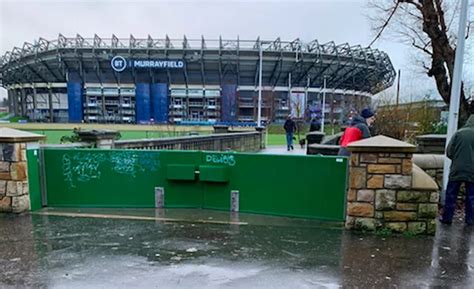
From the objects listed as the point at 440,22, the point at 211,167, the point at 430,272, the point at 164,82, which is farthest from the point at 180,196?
the point at 164,82

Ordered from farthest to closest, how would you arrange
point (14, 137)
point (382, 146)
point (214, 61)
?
point (214, 61) → point (14, 137) → point (382, 146)

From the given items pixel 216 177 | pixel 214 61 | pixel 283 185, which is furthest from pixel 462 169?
pixel 214 61

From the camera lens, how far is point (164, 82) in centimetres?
7075

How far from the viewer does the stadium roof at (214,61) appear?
66812 mm

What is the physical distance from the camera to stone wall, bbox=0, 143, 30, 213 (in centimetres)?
618

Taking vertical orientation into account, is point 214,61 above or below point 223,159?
above

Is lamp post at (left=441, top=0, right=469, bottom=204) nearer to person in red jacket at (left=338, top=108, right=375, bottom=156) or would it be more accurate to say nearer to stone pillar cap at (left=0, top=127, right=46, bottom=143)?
person in red jacket at (left=338, top=108, right=375, bottom=156)

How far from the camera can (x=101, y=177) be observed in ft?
22.0

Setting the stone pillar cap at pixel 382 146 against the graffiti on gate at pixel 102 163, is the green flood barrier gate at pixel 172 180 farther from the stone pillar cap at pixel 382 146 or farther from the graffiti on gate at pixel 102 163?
the stone pillar cap at pixel 382 146

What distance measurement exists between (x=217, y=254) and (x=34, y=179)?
407 cm

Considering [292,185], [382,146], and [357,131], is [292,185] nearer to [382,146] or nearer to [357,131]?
[357,131]

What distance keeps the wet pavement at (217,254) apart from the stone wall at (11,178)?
10.8 inches

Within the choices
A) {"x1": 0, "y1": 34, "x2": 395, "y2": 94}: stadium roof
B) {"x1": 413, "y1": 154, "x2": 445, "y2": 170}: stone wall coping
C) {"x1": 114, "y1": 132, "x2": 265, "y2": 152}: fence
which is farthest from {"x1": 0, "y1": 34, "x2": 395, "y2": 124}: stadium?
{"x1": 413, "y1": 154, "x2": 445, "y2": 170}: stone wall coping

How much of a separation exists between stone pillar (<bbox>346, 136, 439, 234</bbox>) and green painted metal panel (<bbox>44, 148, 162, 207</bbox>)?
11.8 feet
